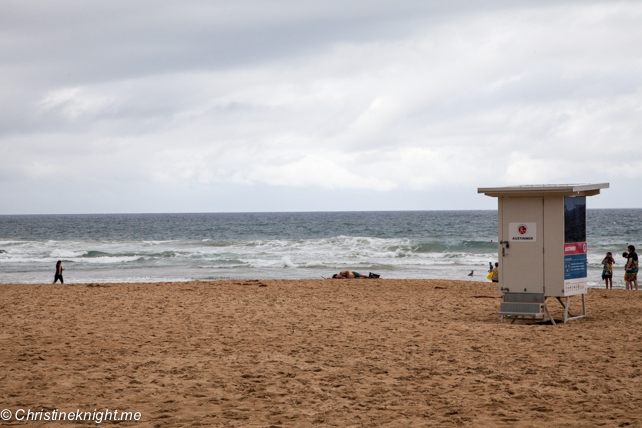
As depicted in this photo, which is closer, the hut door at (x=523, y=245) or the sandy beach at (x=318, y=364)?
the sandy beach at (x=318, y=364)

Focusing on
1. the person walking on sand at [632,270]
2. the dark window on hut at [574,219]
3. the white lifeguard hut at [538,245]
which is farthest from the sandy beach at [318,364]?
the person walking on sand at [632,270]

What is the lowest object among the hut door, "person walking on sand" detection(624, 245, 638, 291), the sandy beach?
the sandy beach

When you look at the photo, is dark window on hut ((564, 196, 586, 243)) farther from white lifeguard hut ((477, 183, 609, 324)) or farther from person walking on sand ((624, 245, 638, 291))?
person walking on sand ((624, 245, 638, 291))

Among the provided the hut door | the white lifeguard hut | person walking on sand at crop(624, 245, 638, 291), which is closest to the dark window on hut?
the white lifeguard hut

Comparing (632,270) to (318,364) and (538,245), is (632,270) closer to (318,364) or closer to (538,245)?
(538,245)

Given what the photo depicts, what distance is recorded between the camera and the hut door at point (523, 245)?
9.73 m

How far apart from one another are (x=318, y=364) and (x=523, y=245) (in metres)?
4.55

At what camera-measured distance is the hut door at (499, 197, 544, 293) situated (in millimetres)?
9734

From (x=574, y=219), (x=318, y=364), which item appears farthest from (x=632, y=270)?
(x=318, y=364)

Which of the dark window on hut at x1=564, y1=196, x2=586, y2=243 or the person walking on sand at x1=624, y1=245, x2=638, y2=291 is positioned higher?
the dark window on hut at x1=564, y1=196, x2=586, y2=243

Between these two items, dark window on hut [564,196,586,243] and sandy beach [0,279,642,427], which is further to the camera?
dark window on hut [564,196,586,243]

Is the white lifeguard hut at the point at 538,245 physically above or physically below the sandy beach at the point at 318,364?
above

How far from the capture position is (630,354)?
7.27m

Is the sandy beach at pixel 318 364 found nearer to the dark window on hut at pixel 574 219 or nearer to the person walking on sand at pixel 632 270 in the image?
the dark window on hut at pixel 574 219
